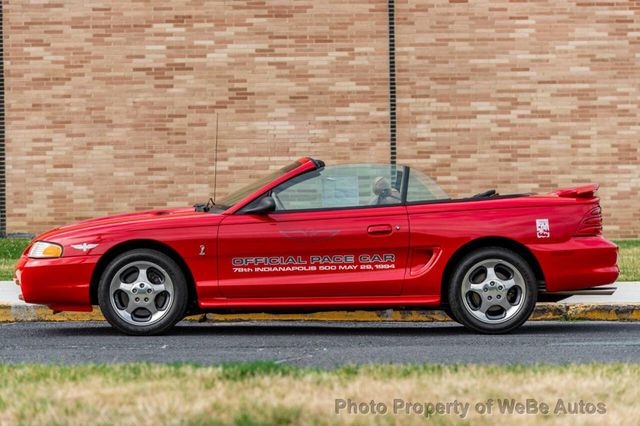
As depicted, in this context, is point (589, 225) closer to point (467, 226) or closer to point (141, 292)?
point (467, 226)

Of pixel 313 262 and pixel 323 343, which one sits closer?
pixel 323 343

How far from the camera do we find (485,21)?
63.5 ft

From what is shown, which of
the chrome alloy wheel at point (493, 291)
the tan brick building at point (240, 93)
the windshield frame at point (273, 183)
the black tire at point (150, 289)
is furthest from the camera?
the tan brick building at point (240, 93)

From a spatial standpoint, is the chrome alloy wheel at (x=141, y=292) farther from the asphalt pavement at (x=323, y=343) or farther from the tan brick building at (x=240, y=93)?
the tan brick building at (x=240, y=93)

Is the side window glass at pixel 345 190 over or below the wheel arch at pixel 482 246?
over

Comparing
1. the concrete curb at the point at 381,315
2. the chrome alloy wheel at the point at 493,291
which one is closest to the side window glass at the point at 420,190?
the chrome alloy wheel at the point at 493,291

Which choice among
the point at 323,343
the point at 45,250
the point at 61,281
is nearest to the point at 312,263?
the point at 323,343

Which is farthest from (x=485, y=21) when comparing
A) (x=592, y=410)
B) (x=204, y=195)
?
(x=592, y=410)

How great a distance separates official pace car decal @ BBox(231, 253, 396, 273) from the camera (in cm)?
907

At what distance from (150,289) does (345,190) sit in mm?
1647

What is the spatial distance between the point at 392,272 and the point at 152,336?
1.86m

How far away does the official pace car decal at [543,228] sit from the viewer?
30.0ft

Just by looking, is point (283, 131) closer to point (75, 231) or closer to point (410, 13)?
point (410, 13)

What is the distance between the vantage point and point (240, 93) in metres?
19.2
